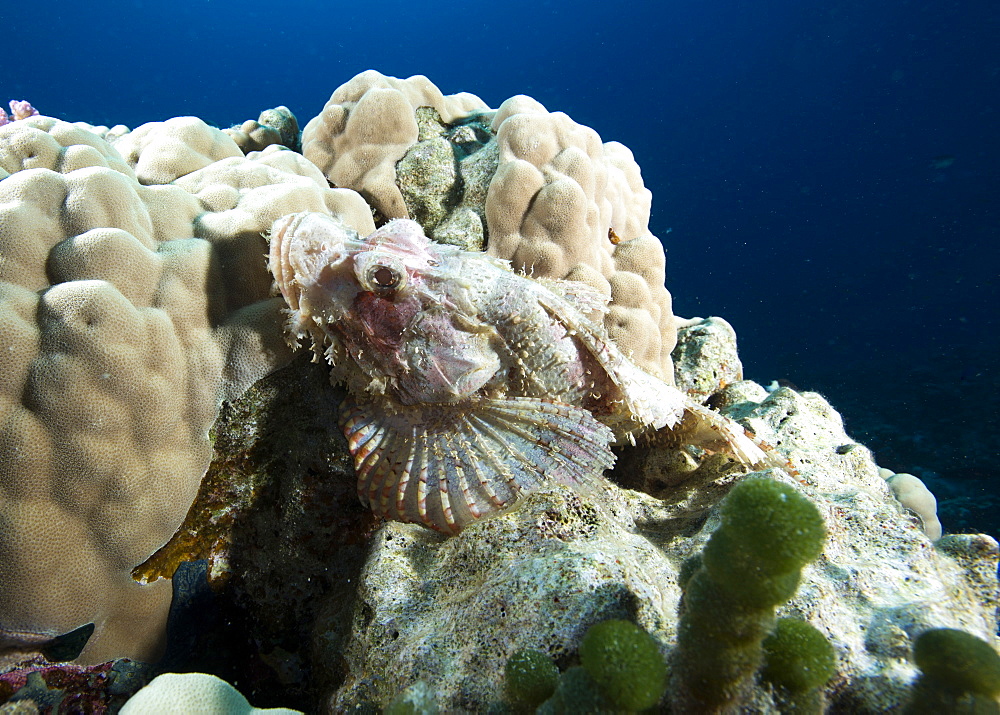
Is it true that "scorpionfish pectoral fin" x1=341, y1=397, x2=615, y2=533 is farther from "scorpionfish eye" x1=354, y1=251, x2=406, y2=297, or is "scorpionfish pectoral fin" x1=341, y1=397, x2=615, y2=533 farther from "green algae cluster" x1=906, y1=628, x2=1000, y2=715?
"green algae cluster" x1=906, y1=628, x2=1000, y2=715

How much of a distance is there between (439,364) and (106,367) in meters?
1.57

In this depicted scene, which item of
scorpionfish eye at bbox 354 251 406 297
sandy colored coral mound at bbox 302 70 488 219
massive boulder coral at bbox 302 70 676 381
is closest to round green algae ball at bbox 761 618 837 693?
scorpionfish eye at bbox 354 251 406 297

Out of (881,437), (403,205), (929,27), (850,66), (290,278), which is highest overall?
(850,66)

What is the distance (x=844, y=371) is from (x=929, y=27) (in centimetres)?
4454

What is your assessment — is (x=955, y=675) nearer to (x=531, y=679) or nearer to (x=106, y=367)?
(x=531, y=679)

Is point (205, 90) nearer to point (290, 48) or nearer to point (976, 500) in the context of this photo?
point (290, 48)

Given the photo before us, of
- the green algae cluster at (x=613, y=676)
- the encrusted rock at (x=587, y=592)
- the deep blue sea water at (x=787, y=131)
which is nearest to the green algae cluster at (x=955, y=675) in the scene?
the encrusted rock at (x=587, y=592)

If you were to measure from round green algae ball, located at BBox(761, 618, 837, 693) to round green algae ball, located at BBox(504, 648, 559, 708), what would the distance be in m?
0.63

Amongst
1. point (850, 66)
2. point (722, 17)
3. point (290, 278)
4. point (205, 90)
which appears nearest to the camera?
point (290, 278)

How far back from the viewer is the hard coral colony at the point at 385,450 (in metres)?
1.78

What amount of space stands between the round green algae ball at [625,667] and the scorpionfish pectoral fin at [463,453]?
1221mm

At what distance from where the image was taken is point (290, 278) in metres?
2.57

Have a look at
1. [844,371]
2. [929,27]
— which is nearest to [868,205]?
[929,27]

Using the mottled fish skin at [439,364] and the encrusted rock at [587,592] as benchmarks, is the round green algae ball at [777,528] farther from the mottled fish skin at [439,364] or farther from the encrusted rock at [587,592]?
the mottled fish skin at [439,364]
